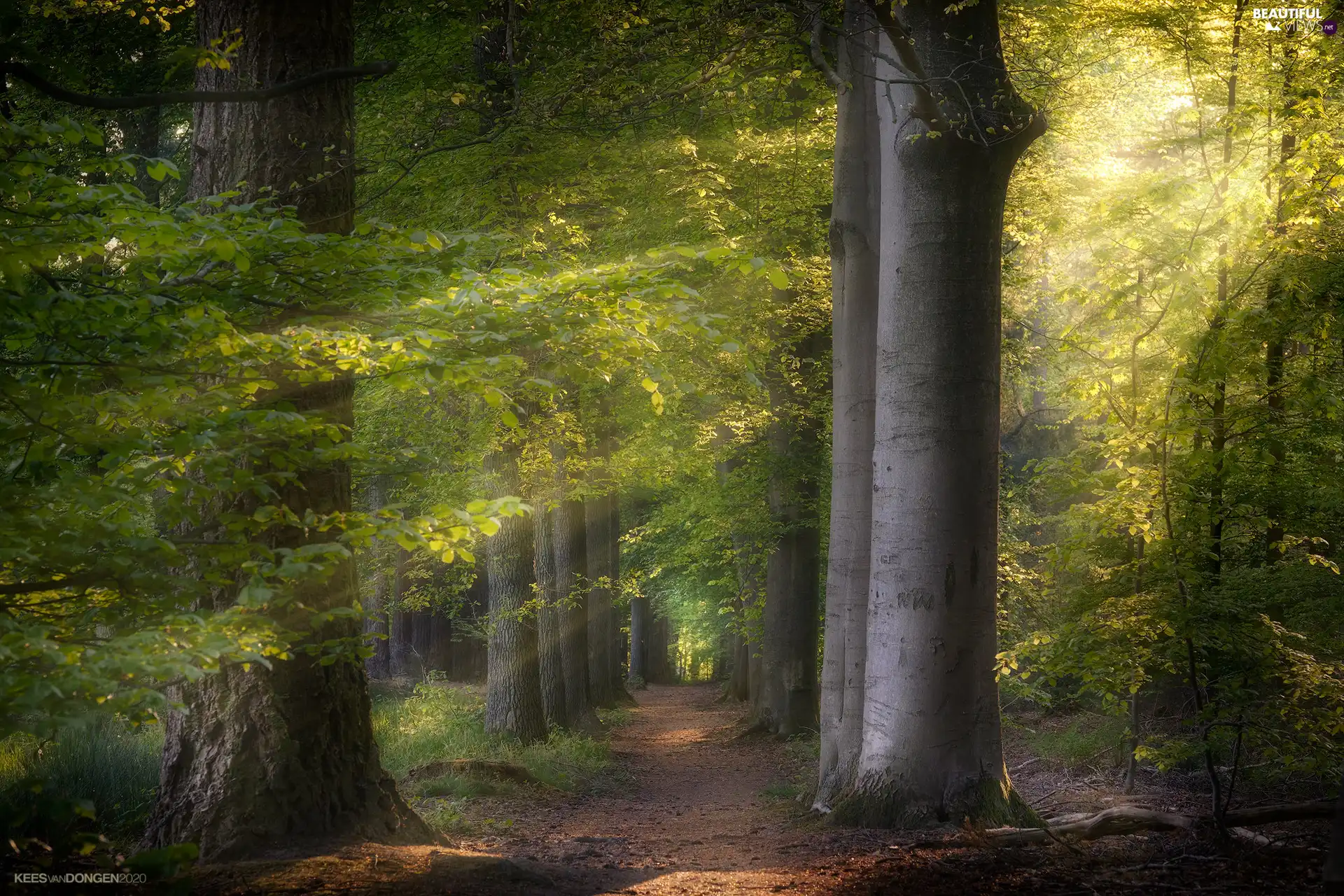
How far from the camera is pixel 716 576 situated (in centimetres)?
2605

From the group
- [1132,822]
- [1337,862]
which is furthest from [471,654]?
[1337,862]

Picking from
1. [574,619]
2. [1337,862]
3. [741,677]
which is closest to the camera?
[1337,862]

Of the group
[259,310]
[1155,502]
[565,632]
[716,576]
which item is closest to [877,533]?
[1155,502]

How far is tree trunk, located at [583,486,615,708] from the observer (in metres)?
20.7

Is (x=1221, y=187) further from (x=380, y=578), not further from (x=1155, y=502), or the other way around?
(x=380, y=578)

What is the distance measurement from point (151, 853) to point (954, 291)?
19.6 ft

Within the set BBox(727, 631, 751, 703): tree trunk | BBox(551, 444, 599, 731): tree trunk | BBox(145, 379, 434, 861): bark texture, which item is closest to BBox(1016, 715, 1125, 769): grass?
BBox(551, 444, 599, 731): tree trunk

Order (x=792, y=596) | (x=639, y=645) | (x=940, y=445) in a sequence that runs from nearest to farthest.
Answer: (x=940, y=445) → (x=792, y=596) → (x=639, y=645)

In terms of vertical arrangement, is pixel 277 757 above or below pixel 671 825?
above

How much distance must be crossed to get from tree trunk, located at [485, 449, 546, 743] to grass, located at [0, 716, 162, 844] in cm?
521

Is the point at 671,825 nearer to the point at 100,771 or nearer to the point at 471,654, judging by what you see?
the point at 100,771

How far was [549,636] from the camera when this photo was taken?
1552 centimetres

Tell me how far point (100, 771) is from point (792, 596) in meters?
11.8

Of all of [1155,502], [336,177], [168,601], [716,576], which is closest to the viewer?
[168,601]
